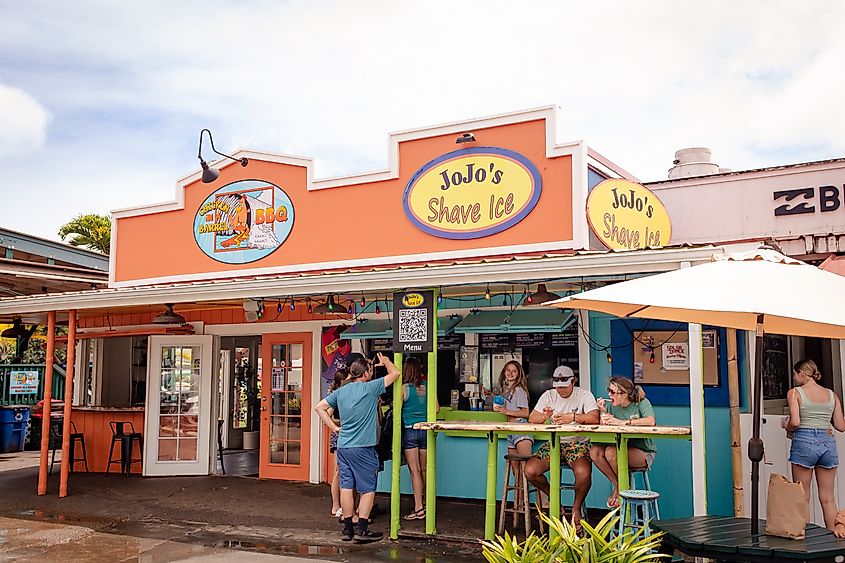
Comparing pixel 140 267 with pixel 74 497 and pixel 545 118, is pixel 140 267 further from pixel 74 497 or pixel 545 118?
pixel 545 118

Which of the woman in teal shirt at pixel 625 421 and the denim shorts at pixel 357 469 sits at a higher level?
the woman in teal shirt at pixel 625 421

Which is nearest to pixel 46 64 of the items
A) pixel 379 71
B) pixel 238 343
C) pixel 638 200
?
pixel 238 343

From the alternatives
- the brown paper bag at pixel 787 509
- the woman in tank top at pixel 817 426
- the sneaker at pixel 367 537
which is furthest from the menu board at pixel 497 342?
the brown paper bag at pixel 787 509

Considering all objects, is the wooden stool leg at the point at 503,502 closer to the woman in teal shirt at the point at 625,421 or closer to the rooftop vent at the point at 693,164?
the woman in teal shirt at the point at 625,421

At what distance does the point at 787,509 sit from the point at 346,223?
687 centimetres

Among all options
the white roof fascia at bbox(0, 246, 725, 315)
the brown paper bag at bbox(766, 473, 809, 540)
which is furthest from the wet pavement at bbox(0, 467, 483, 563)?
the brown paper bag at bbox(766, 473, 809, 540)

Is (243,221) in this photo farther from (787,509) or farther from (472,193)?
(787,509)

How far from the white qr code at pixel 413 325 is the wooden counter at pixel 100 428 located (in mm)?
6102

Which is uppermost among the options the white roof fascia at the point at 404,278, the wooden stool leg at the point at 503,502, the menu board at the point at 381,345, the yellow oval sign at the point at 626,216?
the yellow oval sign at the point at 626,216

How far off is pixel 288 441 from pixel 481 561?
4.88 m

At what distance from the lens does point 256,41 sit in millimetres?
10305

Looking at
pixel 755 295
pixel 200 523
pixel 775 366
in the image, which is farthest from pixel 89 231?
pixel 755 295

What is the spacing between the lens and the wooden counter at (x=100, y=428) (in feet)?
Result: 39.3

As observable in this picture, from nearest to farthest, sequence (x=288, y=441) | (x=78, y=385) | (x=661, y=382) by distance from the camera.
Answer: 1. (x=661, y=382)
2. (x=288, y=441)
3. (x=78, y=385)
